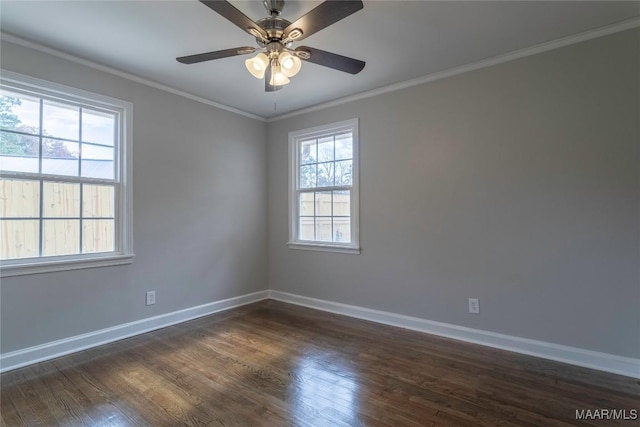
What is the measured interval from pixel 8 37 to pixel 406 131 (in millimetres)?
3448

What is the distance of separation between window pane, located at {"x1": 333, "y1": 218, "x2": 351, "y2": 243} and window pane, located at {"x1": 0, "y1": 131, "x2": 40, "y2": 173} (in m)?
2.89

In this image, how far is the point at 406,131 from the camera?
10.8 ft

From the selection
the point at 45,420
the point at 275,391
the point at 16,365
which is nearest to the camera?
the point at 45,420

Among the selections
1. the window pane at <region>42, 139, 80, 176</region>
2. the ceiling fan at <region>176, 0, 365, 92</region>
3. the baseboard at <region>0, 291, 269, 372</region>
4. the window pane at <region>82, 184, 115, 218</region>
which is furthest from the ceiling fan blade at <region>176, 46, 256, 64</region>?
the baseboard at <region>0, 291, 269, 372</region>

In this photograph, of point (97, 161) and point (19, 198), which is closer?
point (19, 198)

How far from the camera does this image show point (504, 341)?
2.72 meters

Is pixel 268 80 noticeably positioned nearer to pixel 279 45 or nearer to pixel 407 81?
pixel 279 45

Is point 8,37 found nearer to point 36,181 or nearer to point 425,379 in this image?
point 36,181

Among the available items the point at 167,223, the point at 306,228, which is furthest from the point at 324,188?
the point at 167,223

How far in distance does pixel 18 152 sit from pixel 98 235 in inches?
34.8

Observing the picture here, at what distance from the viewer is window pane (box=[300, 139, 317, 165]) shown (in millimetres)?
4119

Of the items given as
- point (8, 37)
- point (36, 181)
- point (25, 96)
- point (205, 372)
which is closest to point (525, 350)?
point (205, 372)

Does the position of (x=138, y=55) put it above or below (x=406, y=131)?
above

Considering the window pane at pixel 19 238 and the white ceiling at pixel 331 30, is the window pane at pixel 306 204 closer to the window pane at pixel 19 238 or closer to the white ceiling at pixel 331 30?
the white ceiling at pixel 331 30
